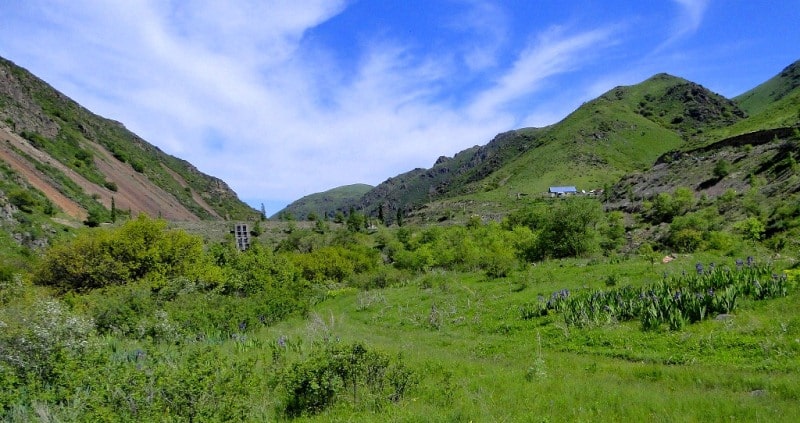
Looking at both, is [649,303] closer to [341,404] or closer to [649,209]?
[341,404]

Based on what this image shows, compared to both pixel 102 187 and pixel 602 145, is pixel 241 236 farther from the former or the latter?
pixel 602 145

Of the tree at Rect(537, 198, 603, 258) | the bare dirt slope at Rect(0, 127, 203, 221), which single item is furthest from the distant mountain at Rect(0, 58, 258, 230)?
the tree at Rect(537, 198, 603, 258)

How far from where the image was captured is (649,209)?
63.1 m

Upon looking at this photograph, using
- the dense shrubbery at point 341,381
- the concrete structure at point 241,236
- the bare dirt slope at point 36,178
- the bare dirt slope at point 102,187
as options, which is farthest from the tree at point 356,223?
the dense shrubbery at point 341,381

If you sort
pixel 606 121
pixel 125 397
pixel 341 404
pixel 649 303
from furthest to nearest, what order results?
pixel 606 121
pixel 649 303
pixel 341 404
pixel 125 397

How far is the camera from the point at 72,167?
8481cm

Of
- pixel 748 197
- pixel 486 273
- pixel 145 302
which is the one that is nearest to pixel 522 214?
pixel 748 197

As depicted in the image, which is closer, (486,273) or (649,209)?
(486,273)

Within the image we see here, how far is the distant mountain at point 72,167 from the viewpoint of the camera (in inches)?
2483

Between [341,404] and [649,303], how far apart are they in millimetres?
9110

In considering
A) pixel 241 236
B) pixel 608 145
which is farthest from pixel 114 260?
pixel 608 145

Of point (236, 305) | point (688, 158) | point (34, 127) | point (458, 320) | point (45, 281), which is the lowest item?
point (458, 320)

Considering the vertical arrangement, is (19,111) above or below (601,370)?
above

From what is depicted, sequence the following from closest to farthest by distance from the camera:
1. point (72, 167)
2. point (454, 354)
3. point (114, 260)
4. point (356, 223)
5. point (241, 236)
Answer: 1. point (454, 354)
2. point (114, 260)
3. point (241, 236)
4. point (72, 167)
5. point (356, 223)
